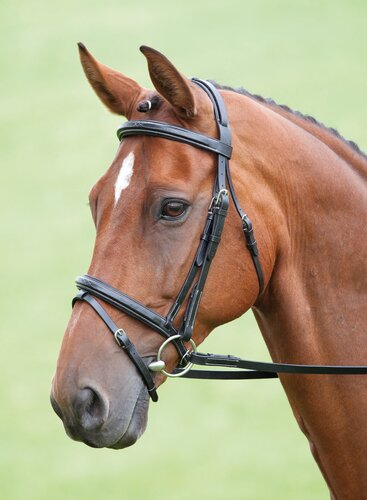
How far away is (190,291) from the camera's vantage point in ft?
11.1

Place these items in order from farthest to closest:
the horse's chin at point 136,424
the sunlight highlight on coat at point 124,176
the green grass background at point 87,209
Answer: the green grass background at point 87,209, the sunlight highlight on coat at point 124,176, the horse's chin at point 136,424

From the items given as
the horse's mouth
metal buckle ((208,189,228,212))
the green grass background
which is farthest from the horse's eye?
the green grass background

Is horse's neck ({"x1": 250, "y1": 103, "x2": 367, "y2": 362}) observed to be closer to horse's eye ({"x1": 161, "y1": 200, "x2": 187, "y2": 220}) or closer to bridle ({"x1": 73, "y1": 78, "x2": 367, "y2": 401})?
bridle ({"x1": 73, "y1": 78, "x2": 367, "y2": 401})

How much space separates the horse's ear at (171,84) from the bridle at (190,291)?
0.29ft

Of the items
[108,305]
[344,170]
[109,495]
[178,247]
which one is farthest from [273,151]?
[109,495]

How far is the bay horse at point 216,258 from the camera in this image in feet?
10.7

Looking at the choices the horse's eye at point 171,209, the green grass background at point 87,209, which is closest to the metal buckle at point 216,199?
the horse's eye at point 171,209

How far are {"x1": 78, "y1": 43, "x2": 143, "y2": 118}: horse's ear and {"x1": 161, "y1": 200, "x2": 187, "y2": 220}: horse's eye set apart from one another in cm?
57

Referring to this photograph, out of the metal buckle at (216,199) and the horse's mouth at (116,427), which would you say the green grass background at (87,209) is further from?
the metal buckle at (216,199)

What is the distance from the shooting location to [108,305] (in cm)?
329

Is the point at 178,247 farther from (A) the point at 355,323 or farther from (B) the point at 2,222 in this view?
(B) the point at 2,222

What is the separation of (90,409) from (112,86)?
1.41 meters

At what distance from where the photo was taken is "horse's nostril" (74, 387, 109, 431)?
3174mm

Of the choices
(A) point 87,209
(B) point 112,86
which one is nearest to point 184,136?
(B) point 112,86
